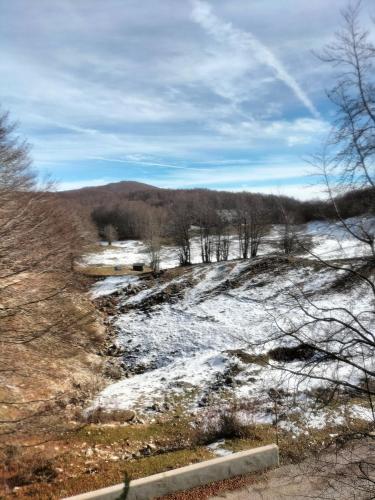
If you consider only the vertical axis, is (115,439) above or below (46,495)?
below

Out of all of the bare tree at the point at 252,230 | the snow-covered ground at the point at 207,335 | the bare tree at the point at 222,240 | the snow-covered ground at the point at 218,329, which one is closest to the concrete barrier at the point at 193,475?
the snow-covered ground at the point at 207,335

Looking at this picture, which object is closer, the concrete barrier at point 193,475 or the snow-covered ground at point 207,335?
the concrete barrier at point 193,475

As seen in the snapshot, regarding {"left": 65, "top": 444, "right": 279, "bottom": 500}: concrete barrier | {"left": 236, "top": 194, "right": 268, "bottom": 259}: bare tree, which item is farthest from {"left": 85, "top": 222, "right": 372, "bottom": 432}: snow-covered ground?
{"left": 236, "top": 194, "right": 268, "bottom": 259}: bare tree

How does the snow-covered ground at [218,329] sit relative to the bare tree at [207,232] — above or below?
below

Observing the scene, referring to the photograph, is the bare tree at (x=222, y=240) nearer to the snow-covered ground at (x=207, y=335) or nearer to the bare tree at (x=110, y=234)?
the snow-covered ground at (x=207, y=335)

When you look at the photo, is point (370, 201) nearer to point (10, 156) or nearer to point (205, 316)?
point (10, 156)

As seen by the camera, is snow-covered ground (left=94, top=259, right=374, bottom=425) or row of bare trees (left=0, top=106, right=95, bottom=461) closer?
row of bare trees (left=0, top=106, right=95, bottom=461)

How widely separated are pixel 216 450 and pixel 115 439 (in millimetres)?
2682

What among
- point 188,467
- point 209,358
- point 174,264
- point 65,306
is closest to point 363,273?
point 188,467

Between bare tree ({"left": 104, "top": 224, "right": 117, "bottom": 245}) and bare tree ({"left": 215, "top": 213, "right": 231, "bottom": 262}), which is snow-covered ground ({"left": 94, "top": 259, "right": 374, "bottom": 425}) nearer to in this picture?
bare tree ({"left": 215, "top": 213, "right": 231, "bottom": 262})

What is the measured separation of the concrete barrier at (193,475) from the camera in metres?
5.99

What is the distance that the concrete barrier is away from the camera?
599 centimetres

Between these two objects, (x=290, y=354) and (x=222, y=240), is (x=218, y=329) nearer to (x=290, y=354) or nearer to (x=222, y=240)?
(x=290, y=354)

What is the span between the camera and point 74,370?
16047 mm
